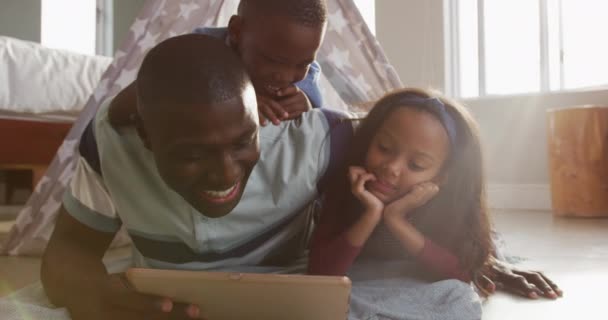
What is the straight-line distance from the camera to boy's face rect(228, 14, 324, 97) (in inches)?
45.0

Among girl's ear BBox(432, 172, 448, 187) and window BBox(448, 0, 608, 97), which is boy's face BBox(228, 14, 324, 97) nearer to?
girl's ear BBox(432, 172, 448, 187)

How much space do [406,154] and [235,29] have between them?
17.6 inches

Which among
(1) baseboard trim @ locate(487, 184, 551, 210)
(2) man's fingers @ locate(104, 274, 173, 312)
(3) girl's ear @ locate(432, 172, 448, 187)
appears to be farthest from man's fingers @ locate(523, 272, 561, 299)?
(1) baseboard trim @ locate(487, 184, 551, 210)

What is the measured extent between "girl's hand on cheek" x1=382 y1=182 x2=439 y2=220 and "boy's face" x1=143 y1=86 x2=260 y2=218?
14.6 inches

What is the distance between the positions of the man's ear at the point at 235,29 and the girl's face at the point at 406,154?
1.21 ft

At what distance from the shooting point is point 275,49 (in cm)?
115

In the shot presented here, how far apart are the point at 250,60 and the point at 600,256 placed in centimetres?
137

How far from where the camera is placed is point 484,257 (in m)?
1.30

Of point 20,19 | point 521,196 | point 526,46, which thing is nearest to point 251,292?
point 521,196

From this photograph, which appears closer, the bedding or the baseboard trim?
the bedding

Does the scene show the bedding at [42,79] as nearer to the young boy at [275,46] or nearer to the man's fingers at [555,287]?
the young boy at [275,46]

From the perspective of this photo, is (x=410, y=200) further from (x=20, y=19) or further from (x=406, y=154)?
(x=20, y=19)

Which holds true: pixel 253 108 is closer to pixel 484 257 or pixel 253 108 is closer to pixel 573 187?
pixel 484 257

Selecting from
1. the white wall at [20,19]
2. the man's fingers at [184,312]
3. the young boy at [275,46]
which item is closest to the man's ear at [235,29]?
the young boy at [275,46]
